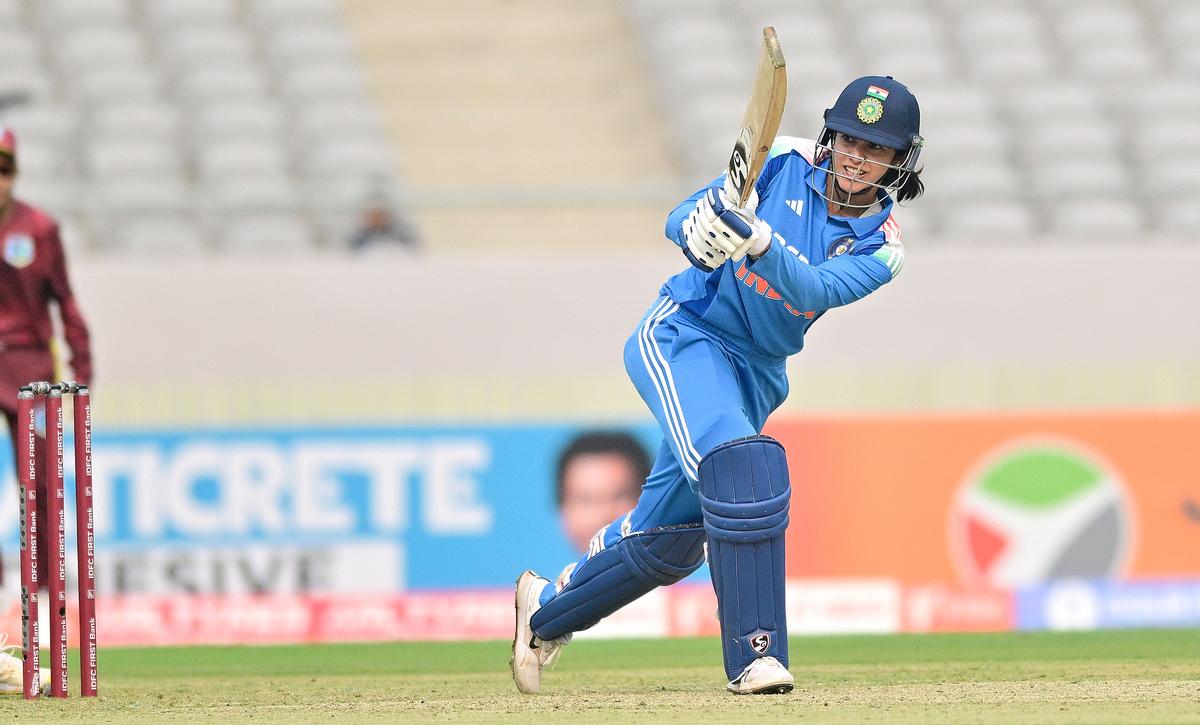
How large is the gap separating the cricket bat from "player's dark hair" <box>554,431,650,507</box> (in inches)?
165

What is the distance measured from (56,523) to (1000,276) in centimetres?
632

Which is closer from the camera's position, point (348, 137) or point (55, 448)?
point (55, 448)

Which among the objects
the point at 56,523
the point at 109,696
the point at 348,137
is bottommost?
the point at 109,696

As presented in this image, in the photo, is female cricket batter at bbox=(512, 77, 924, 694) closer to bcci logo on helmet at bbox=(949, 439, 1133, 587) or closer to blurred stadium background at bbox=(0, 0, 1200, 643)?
blurred stadium background at bbox=(0, 0, 1200, 643)

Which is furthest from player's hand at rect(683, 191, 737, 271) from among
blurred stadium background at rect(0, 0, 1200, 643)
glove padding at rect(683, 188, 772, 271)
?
blurred stadium background at rect(0, 0, 1200, 643)

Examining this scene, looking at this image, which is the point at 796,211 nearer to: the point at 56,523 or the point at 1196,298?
the point at 56,523

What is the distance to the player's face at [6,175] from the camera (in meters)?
5.46

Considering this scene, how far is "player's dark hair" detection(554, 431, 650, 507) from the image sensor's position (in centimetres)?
869

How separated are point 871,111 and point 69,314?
2668 mm

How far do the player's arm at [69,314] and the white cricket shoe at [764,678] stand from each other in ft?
7.68

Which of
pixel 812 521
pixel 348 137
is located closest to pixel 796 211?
pixel 812 521

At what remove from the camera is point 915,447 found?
8.77 m

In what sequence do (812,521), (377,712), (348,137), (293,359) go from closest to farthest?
(377,712) < (812,521) < (293,359) < (348,137)

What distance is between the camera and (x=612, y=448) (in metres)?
8.70
